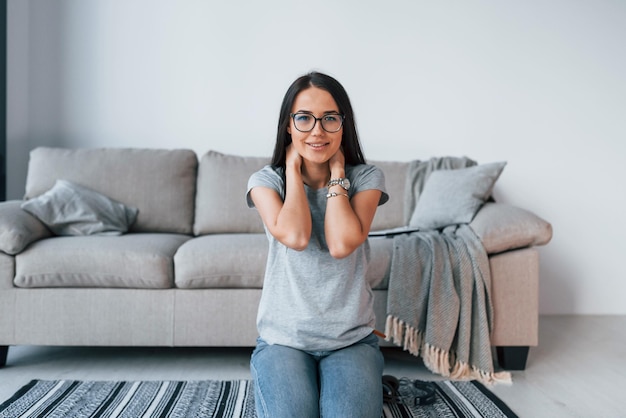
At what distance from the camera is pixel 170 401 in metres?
1.93

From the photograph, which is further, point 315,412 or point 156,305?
point 156,305

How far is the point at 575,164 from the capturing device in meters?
3.42

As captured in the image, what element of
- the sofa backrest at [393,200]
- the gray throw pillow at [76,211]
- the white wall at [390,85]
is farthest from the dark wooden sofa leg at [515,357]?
the gray throw pillow at [76,211]

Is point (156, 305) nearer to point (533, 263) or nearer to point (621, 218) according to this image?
point (533, 263)

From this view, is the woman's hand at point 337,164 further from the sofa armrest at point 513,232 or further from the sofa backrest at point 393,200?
the sofa backrest at point 393,200

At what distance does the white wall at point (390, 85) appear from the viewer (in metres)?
3.31

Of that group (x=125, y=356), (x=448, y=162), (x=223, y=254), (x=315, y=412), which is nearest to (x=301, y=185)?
(x=315, y=412)

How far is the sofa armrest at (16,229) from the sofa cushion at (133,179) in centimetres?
47

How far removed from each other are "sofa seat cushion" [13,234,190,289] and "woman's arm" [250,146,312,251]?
929mm

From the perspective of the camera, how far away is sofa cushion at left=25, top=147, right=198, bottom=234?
2.91m

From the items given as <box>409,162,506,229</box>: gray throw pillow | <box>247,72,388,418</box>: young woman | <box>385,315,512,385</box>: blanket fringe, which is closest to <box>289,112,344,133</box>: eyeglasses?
<box>247,72,388,418</box>: young woman

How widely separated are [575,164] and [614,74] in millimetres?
573

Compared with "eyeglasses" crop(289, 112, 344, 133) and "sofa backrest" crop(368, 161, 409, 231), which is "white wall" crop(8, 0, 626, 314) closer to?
"sofa backrest" crop(368, 161, 409, 231)

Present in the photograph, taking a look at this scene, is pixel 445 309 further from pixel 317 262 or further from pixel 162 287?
pixel 162 287
